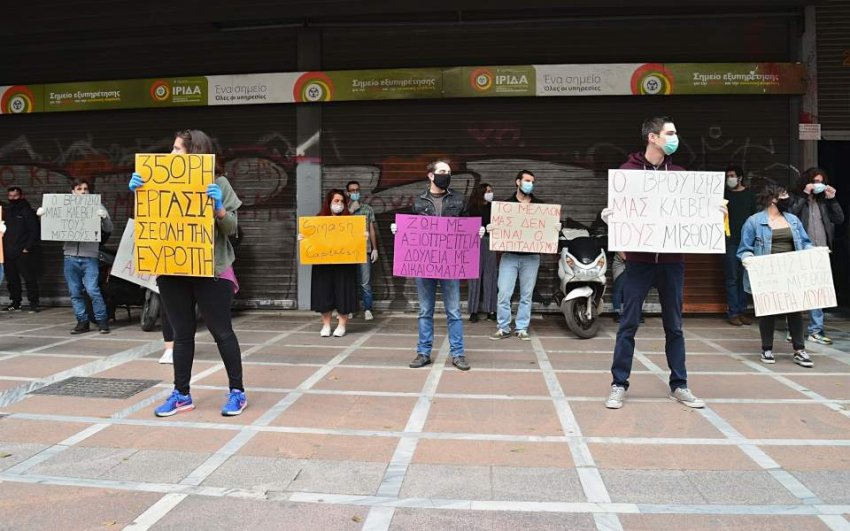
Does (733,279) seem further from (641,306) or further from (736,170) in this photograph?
(641,306)

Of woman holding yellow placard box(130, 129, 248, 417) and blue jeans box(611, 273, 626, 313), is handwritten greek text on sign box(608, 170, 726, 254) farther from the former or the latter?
blue jeans box(611, 273, 626, 313)

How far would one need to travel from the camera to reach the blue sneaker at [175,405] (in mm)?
4500

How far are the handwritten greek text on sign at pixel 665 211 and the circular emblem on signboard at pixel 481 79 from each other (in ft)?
16.4

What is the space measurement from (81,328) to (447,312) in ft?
17.2

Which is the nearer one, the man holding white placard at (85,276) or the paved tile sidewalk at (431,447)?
the paved tile sidewalk at (431,447)

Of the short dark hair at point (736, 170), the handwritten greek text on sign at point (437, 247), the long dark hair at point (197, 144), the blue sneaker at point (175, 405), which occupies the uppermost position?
the short dark hair at point (736, 170)

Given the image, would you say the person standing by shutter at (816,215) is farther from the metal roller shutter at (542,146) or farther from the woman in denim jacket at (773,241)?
the metal roller shutter at (542,146)

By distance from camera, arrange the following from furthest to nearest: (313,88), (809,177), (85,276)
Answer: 1. (313,88)
2. (85,276)
3. (809,177)

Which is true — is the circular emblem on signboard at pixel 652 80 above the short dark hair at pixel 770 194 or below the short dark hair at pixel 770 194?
above

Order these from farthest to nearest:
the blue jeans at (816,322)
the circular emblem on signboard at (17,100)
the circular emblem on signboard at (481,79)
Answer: the circular emblem on signboard at (17,100)
the circular emblem on signboard at (481,79)
the blue jeans at (816,322)

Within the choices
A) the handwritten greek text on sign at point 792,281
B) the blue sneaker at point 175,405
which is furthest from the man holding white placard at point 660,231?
the blue sneaker at point 175,405

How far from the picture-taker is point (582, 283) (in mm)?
7598

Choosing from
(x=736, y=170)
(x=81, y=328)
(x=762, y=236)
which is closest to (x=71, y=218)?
(x=81, y=328)

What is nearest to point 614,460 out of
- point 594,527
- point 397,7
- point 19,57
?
point 594,527
